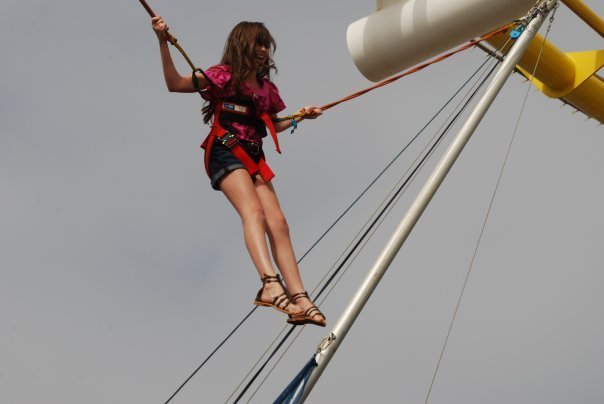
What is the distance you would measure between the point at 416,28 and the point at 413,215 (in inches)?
83.4

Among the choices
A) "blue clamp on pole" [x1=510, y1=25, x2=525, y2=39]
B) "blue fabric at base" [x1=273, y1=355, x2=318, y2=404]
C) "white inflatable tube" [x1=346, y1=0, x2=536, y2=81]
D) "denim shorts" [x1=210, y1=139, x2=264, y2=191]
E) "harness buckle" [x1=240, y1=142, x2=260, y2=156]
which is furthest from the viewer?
"blue clamp on pole" [x1=510, y1=25, x2=525, y2=39]

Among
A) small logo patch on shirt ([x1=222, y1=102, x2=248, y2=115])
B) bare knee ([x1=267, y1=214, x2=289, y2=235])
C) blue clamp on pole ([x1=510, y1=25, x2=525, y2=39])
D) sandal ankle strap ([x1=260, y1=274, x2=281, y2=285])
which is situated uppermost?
blue clamp on pole ([x1=510, y1=25, x2=525, y2=39])

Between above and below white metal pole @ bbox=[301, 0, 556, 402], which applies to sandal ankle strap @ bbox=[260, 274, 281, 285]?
below

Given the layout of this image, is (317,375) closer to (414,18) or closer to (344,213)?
(344,213)

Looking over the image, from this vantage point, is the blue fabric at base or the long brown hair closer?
the blue fabric at base

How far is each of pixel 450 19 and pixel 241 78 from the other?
1900mm

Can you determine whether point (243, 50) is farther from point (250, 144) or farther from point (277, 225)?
point (277, 225)

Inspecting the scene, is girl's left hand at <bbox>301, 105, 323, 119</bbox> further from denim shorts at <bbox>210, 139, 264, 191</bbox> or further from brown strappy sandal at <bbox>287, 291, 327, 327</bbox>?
brown strappy sandal at <bbox>287, 291, 327, 327</bbox>

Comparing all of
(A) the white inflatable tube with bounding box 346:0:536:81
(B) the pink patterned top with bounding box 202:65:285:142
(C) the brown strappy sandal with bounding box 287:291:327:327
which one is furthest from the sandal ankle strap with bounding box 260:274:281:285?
(A) the white inflatable tube with bounding box 346:0:536:81

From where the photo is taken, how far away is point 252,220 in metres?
8.87

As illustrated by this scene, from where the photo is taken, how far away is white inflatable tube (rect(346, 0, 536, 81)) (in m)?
9.91

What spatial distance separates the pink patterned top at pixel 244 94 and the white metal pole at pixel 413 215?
1.38 meters

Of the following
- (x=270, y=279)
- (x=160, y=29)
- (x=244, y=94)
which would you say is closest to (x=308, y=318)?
(x=270, y=279)

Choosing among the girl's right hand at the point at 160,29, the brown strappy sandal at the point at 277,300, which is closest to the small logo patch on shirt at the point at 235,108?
the girl's right hand at the point at 160,29
